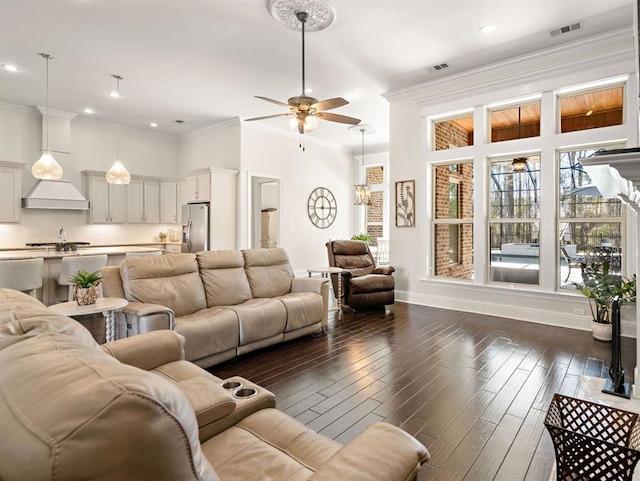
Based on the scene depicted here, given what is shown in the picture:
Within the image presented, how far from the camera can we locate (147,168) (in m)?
8.03

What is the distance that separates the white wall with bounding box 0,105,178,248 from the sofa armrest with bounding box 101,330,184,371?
6070 millimetres

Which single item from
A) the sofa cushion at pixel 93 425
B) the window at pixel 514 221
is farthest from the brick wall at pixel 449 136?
the sofa cushion at pixel 93 425

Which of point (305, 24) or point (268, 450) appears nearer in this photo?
point (268, 450)

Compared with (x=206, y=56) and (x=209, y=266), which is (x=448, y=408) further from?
(x=206, y=56)

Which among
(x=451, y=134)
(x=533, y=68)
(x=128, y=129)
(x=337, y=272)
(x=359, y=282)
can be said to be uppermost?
(x=128, y=129)

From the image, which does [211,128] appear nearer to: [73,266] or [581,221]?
[73,266]

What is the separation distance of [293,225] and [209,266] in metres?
4.55

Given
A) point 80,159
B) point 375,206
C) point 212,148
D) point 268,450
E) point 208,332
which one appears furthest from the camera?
point 375,206

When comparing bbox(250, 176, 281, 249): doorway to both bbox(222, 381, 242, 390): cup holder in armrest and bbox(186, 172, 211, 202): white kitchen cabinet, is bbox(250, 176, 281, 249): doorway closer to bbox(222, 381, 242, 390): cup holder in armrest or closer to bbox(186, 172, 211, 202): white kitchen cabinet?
bbox(186, 172, 211, 202): white kitchen cabinet

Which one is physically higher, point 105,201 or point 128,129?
point 128,129

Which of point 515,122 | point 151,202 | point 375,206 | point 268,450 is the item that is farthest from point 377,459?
point 375,206

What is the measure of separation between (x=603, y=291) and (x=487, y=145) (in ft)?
7.83

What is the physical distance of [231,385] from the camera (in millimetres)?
1699

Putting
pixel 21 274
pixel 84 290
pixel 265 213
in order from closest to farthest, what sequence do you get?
pixel 84 290
pixel 21 274
pixel 265 213
